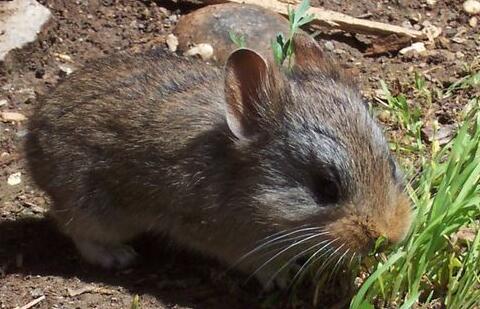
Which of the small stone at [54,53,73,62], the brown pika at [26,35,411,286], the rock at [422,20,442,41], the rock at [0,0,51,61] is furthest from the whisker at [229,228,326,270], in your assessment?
the rock at [422,20,442,41]

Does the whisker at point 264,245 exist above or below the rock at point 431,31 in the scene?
below

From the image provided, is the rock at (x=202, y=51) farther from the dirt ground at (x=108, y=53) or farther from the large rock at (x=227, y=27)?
the dirt ground at (x=108, y=53)

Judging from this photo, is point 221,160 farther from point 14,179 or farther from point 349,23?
point 349,23

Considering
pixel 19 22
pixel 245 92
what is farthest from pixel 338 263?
pixel 19 22

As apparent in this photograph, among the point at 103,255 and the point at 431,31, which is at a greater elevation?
the point at 431,31

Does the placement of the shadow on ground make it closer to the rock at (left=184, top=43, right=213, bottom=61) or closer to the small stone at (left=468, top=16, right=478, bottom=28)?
the rock at (left=184, top=43, right=213, bottom=61)

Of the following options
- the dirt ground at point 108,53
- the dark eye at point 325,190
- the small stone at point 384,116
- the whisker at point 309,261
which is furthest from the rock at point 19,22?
the dark eye at point 325,190
